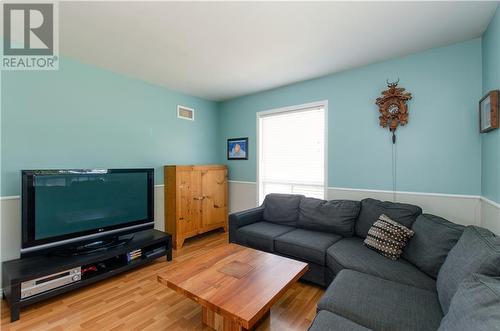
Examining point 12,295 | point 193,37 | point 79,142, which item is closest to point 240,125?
A: point 193,37

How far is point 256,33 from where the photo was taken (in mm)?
2051

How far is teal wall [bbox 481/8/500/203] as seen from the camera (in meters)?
1.70

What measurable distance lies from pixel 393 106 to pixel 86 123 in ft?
12.0

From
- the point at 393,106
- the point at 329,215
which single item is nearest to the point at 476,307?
the point at 329,215

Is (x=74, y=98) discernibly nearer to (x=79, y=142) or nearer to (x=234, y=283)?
(x=79, y=142)

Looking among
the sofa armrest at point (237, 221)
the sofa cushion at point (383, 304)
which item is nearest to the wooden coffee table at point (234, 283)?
the sofa cushion at point (383, 304)

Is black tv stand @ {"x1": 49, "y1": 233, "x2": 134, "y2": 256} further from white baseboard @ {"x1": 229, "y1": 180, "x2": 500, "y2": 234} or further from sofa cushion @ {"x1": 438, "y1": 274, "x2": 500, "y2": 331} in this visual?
sofa cushion @ {"x1": 438, "y1": 274, "x2": 500, "y2": 331}

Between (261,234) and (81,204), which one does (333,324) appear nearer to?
(261,234)

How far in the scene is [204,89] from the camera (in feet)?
11.9

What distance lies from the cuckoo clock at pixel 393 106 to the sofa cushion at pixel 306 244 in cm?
146

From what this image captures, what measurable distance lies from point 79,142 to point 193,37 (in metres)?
1.84

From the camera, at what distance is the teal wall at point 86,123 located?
220 cm

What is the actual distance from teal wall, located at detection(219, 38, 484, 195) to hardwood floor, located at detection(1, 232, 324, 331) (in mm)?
1563

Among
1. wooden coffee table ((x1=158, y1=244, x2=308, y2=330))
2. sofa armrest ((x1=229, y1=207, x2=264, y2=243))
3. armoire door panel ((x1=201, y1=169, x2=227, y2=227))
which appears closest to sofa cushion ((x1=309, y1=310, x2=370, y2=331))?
wooden coffee table ((x1=158, y1=244, x2=308, y2=330))
